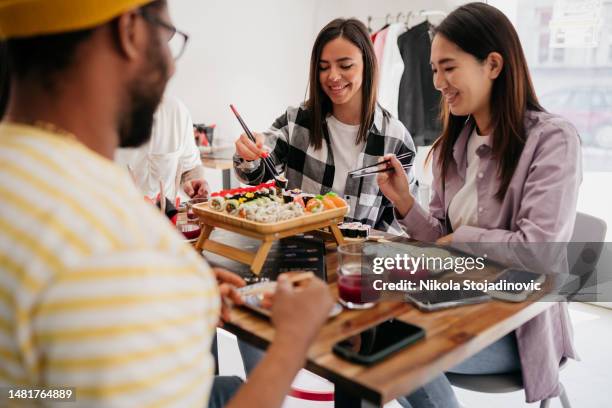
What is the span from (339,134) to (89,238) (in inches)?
66.0

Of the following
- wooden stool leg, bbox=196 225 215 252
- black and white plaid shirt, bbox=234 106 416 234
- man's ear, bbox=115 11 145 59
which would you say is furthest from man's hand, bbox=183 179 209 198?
man's ear, bbox=115 11 145 59

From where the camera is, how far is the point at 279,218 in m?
1.42

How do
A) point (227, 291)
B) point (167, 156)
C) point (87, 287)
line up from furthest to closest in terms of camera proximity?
point (167, 156) → point (227, 291) → point (87, 287)

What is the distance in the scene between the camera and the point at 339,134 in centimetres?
217

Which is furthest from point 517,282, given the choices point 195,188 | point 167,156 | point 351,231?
point 167,156

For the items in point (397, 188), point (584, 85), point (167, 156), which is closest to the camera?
point (397, 188)

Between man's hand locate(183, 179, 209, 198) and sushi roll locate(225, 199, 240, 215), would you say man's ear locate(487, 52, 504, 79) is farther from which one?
man's hand locate(183, 179, 209, 198)

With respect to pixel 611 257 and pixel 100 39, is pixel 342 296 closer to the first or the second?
pixel 100 39

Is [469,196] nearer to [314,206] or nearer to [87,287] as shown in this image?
[314,206]

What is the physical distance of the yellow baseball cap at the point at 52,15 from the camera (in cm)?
62

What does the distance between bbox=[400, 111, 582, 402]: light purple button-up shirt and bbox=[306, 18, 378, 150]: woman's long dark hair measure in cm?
67

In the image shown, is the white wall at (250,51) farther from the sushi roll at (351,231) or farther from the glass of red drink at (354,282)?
the glass of red drink at (354,282)

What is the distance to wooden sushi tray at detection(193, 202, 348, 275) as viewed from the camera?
136 cm

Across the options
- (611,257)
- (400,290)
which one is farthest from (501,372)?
(611,257)
